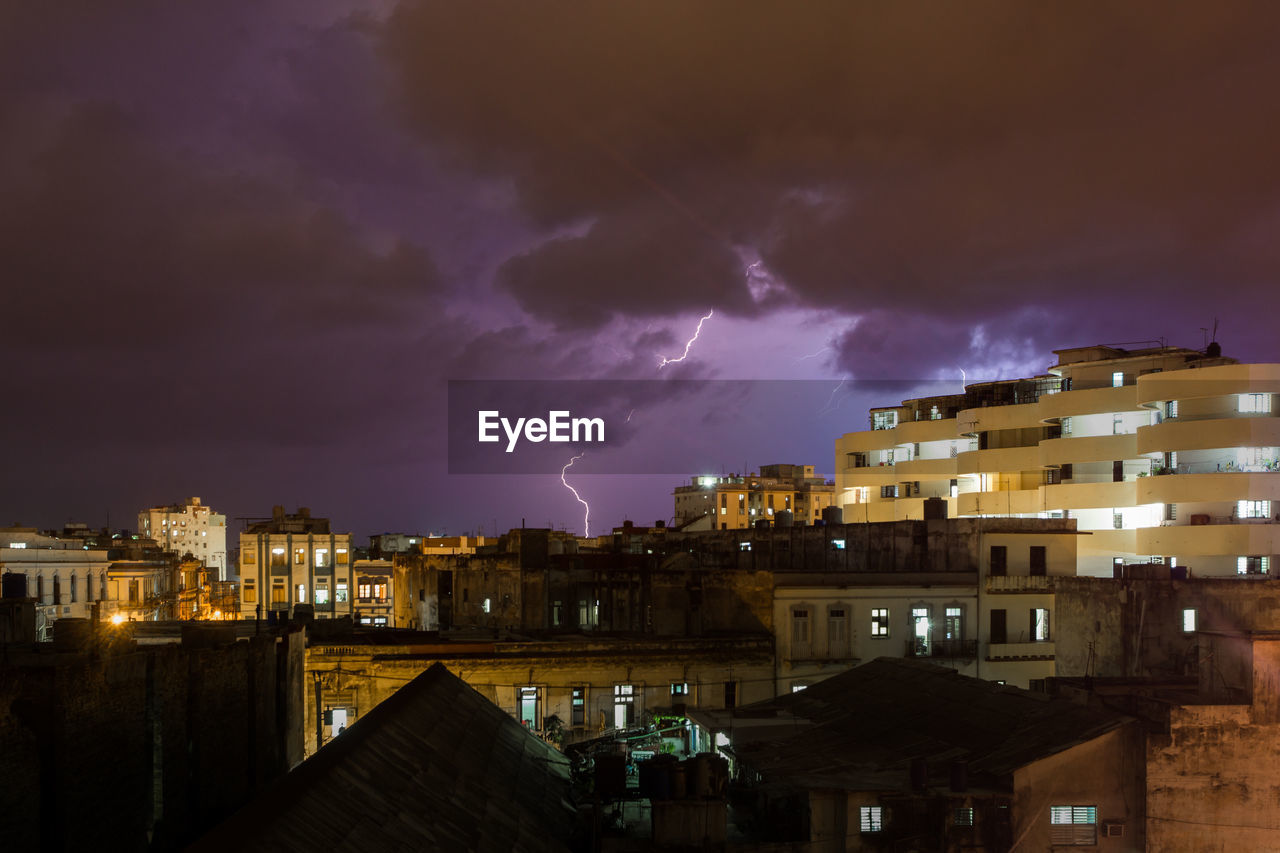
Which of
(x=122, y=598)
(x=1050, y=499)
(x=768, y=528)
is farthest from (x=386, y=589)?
(x=1050, y=499)

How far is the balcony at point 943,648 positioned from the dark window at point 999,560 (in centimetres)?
407

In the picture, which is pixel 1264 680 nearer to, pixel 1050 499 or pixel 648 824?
pixel 648 824

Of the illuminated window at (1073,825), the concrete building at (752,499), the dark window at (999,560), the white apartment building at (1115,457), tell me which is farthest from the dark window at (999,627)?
the concrete building at (752,499)

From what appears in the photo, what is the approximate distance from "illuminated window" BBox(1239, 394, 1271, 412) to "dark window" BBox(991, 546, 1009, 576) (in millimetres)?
18577

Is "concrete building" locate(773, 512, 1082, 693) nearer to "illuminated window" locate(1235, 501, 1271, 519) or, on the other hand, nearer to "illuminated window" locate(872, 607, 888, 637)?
"illuminated window" locate(872, 607, 888, 637)

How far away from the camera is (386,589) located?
118 m

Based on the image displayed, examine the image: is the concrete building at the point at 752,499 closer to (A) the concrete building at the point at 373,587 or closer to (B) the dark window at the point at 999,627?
(A) the concrete building at the point at 373,587

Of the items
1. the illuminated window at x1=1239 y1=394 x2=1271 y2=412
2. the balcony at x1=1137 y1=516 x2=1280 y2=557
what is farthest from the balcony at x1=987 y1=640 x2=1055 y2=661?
the illuminated window at x1=1239 y1=394 x2=1271 y2=412

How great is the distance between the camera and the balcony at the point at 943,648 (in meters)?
53.2

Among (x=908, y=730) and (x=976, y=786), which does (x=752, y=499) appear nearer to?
(x=908, y=730)

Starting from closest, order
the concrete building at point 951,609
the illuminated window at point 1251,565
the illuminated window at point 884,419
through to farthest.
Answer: the concrete building at point 951,609
the illuminated window at point 1251,565
the illuminated window at point 884,419

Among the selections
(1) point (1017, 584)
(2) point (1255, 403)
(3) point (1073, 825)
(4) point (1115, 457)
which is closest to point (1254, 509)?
(2) point (1255, 403)

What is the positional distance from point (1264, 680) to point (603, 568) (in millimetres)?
42646

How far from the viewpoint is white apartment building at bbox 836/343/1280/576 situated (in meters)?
61.4
